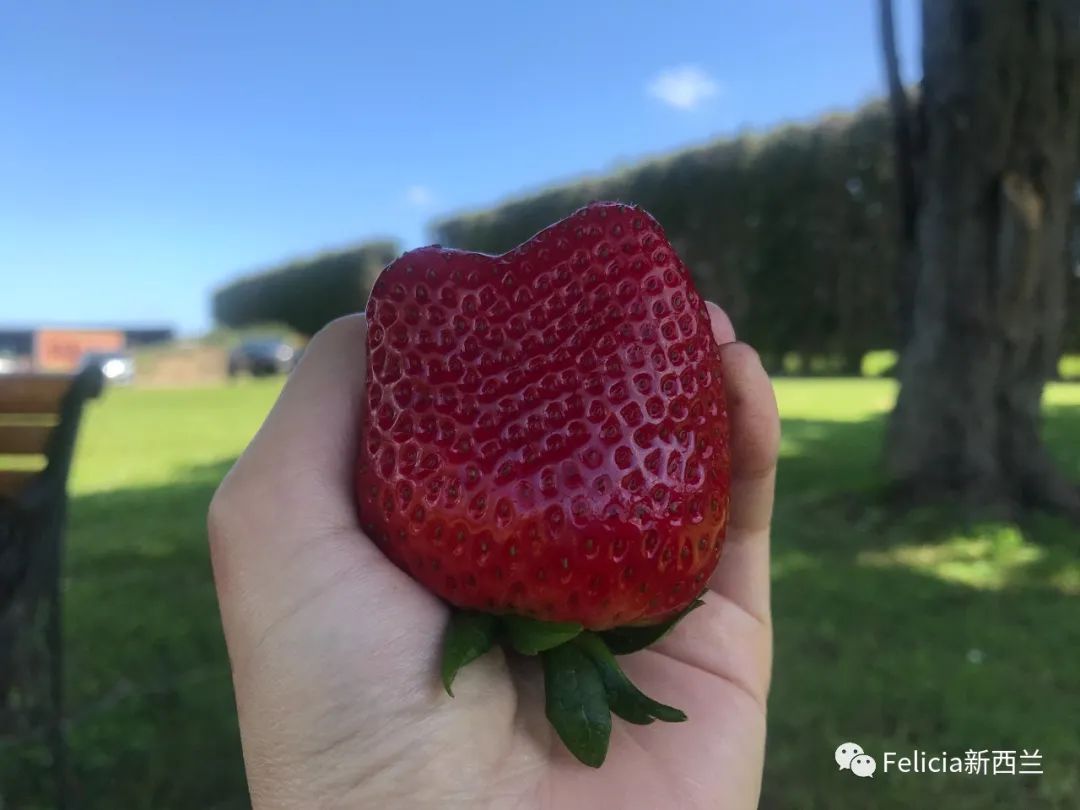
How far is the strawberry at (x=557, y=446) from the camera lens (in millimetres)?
960

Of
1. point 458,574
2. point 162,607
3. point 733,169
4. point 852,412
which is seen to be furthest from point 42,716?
point 733,169

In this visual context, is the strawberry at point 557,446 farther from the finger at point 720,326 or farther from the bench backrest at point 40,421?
the bench backrest at point 40,421

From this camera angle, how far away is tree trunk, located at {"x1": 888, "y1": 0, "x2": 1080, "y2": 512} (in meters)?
4.29

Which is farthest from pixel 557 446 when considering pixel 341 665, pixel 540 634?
pixel 341 665

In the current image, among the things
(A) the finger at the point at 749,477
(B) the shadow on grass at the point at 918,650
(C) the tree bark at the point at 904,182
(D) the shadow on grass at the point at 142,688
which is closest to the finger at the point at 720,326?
(A) the finger at the point at 749,477

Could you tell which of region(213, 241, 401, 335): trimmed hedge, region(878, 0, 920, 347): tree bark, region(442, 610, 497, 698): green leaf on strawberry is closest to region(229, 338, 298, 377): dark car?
region(213, 241, 401, 335): trimmed hedge

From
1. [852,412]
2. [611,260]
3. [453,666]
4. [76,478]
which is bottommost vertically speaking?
[852,412]

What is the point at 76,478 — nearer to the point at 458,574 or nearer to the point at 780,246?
the point at 458,574

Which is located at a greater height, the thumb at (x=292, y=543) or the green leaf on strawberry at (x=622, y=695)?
the thumb at (x=292, y=543)

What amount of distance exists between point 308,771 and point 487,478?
0.35m

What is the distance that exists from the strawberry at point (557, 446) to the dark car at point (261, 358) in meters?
21.8

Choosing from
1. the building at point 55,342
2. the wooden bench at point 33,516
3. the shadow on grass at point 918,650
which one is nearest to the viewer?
the wooden bench at point 33,516

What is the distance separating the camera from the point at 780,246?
43.2 ft

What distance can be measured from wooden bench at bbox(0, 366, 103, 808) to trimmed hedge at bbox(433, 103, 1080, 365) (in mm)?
10109
